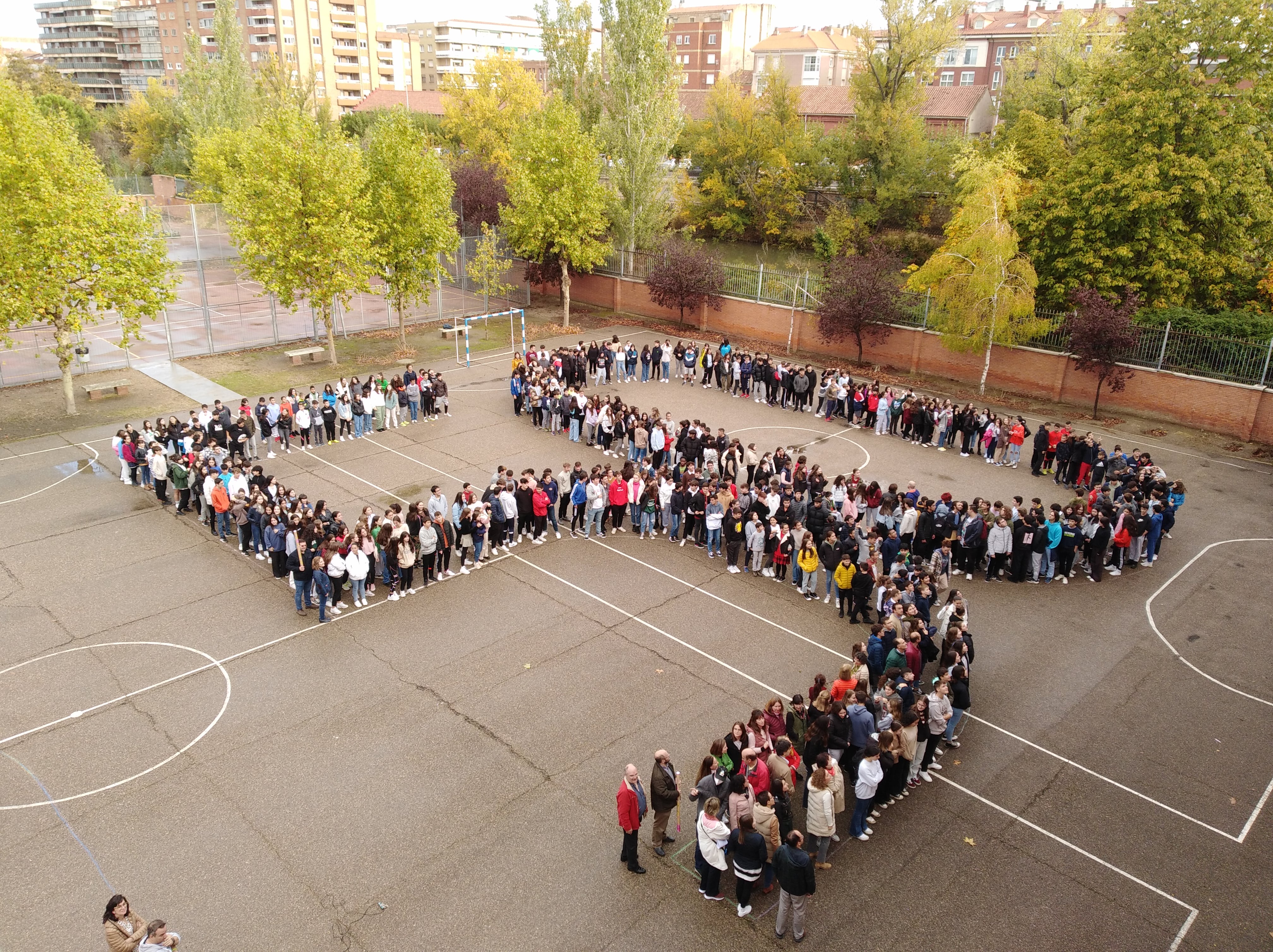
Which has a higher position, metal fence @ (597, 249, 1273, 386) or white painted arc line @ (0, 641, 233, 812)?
metal fence @ (597, 249, 1273, 386)

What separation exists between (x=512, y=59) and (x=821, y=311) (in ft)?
139

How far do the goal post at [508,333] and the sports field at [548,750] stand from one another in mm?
13507

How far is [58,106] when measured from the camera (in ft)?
250

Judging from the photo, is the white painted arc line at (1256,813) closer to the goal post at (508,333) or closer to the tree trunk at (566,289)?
the goal post at (508,333)

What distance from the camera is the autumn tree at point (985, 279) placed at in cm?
2691

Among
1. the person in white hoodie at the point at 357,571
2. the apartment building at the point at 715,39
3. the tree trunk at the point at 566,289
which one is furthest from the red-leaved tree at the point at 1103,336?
the apartment building at the point at 715,39

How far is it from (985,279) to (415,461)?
60.2 ft

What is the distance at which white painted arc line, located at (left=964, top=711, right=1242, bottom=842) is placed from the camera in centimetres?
1055

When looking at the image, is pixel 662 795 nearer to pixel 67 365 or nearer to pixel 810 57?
pixel 67 365

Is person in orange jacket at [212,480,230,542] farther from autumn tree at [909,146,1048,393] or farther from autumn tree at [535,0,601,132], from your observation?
autumn tree at [535,0,601,132]

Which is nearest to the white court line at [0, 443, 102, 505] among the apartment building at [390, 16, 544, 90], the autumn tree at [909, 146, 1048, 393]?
the autumn tree at [909, 146, 1048, 393]

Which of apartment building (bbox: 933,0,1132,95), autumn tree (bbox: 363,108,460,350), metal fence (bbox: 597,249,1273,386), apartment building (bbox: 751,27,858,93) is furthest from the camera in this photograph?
apartment building (bbox: 751,27,858,93)

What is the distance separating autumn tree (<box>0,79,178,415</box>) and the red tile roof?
222 ft

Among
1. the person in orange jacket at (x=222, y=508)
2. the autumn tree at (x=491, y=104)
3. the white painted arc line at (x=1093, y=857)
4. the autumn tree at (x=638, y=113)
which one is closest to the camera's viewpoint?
the white painted arc line at (x=1093, y=857)
